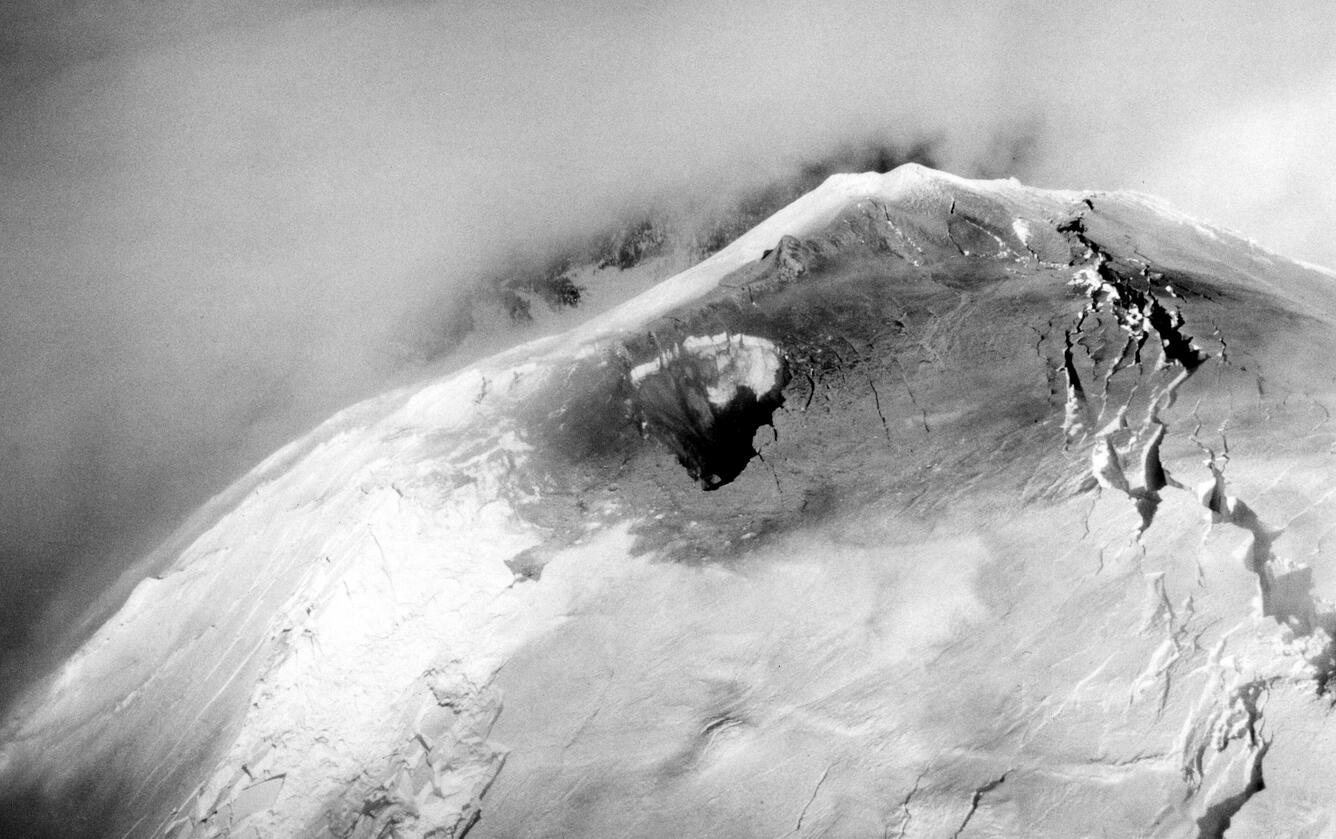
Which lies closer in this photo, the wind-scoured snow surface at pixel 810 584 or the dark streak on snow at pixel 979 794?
A: the dark streak on snow at pixel 979 794

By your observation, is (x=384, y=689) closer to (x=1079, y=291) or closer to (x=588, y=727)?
(x=588, y=727)

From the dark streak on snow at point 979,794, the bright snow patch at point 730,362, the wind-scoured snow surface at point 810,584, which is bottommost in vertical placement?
the dark streak on snow at point 979,794

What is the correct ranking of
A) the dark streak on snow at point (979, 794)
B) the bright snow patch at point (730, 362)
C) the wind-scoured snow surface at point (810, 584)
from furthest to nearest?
1. the bright snow patch at point (730, 362)
2. the wind-scoured snow surface at point (810, 584)
3. the dark streak on snow at point (979, 794)

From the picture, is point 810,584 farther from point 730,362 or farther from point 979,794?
point 730,362

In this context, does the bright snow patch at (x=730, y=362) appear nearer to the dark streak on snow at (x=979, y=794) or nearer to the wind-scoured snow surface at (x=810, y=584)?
the wind-scoured snow surface at (x=810, y=584)

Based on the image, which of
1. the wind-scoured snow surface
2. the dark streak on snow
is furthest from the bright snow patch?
the dark streak on snow

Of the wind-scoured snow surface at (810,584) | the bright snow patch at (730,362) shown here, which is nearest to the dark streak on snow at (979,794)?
the wind-scoured snow surface at (810,584)

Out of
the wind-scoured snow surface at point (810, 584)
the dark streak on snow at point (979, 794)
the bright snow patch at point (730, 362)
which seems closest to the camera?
the dark streak on snow at point (979, 794)

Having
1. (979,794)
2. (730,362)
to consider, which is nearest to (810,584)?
(979,794)

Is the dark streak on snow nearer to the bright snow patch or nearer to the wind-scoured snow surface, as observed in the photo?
the wind-scoured snow surface
